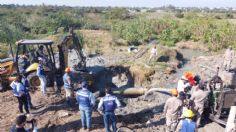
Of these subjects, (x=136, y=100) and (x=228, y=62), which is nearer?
(x=136, y=100)

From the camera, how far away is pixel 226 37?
94.2 ft

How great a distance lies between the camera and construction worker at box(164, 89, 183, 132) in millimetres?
8625

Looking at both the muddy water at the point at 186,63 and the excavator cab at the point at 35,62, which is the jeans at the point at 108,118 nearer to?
the excavator cab at the point at 35,62

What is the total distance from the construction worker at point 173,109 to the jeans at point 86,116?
217 centimetres

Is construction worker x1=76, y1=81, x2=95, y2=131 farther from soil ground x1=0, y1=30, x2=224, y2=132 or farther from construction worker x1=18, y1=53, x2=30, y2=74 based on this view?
construction worker x1=18, y1=53, x2=30, y2=74

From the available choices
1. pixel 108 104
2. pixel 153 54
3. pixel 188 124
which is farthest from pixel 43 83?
pixel 153 54

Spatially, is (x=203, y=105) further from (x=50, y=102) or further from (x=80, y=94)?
(x=50, y=102)

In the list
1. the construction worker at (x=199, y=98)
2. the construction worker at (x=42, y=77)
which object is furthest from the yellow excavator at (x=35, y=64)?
the construction worker at (x=199, y=98)

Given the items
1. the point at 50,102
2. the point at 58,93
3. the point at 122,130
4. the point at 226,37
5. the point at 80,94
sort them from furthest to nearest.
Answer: the point at 226,37, the point at 58,93, the point at 50,102, the point at 122,130, the point at 80,94

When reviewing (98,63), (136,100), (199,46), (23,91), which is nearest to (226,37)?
(199,46)

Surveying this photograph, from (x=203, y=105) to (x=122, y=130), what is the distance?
2.47m

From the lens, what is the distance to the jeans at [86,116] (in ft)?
30.8

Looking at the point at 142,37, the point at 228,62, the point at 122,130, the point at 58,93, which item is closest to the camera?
the point at 122,130

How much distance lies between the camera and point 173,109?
28.6 ft
